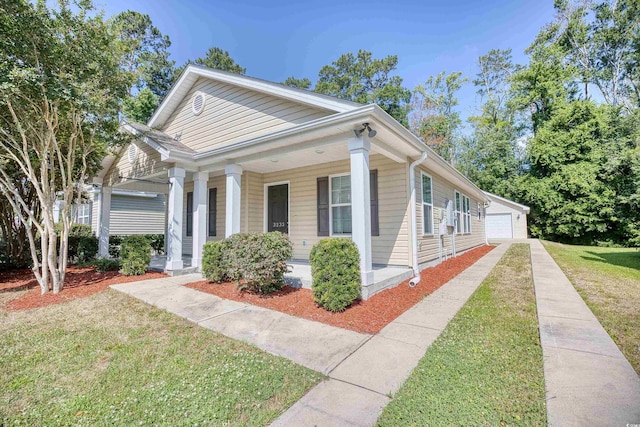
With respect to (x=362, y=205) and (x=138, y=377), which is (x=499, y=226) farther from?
(x=138, y=377)

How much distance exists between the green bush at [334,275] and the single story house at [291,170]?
1.27ft

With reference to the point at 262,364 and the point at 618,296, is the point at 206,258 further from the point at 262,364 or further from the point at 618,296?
the point at 618,296

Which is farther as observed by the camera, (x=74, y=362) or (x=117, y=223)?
(x=117, y=223)

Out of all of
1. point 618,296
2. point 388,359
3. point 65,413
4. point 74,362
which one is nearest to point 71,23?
point 74,362

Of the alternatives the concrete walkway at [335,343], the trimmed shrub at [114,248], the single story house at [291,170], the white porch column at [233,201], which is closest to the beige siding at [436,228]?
the single story house at [291,170]

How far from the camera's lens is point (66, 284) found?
20.6ft

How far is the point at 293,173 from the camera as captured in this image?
808 centimetres

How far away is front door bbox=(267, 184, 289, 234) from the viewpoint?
8.27 metres

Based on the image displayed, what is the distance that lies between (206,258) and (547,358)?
222 inches

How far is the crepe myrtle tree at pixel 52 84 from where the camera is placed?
454 centimetres

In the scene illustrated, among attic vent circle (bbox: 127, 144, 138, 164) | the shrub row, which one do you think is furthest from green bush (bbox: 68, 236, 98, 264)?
the shrub row

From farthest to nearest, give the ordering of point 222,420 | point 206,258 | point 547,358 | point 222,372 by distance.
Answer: point 206,258 < point 547,358 < point 222,372 < point 222,420

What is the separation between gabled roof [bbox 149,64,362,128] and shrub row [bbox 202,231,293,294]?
2520 mm

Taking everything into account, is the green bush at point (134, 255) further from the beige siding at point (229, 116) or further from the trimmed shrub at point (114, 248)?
the trimmed shrub at point (114, 248)
